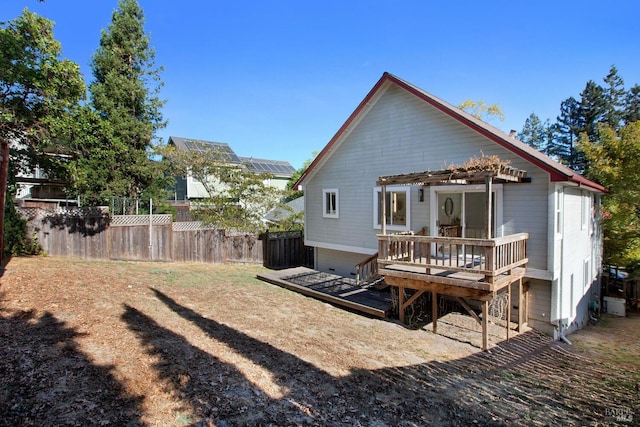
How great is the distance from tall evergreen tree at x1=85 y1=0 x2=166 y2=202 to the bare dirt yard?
7305mm

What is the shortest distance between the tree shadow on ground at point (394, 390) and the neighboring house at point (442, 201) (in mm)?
2152

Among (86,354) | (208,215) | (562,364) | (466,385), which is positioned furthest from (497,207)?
(208,215)

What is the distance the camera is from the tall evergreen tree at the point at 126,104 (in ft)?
53.6

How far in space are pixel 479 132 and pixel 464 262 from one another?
4372mm

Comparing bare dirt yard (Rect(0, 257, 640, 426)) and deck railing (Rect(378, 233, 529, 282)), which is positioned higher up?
deck railing (Rect(378, 233, 529, 282))

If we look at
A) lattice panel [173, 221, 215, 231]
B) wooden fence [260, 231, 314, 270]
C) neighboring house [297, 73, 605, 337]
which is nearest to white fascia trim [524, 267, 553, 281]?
neighboring house [297, 73, 605, 337]

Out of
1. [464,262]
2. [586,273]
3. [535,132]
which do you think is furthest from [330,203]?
[535,132]

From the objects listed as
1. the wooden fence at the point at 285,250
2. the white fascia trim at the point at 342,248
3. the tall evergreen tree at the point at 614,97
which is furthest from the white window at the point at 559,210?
the tall evergreen tree at the point at 614,97

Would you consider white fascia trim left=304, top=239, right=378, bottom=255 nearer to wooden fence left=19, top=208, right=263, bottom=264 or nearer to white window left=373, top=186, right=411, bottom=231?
white window left=373, top=186, right=411, bottom=231

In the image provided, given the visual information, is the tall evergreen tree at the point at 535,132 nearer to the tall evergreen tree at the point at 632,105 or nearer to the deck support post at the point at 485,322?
the tall evergreen tree at the point at 632,105

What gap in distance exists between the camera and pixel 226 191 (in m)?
17.9

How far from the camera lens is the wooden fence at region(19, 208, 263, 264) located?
13.3 m

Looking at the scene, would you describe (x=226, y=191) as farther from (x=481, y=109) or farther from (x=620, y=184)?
(x=481, y=109)

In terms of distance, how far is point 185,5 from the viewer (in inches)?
511
